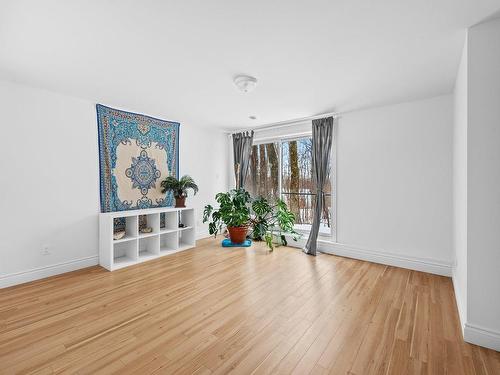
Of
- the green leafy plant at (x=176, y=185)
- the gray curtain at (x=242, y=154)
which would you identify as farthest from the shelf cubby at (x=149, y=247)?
the gray curtain at (x=242, y=154)

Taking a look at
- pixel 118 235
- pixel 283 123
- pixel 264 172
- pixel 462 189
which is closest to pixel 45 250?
pixel 118 235

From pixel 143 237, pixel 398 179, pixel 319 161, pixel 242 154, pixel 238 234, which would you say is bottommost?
pixel 238 234

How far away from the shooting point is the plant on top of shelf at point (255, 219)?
4348 millimetres

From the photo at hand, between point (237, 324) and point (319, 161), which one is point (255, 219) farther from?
point (237, 324)

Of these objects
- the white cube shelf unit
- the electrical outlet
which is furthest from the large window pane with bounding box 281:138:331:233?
the electrical outlet

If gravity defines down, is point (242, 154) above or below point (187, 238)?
above

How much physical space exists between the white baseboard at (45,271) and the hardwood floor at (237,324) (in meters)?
0.12

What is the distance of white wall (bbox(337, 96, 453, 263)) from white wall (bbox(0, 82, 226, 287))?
3824 mm

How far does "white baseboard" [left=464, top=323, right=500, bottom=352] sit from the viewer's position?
1.70 meters

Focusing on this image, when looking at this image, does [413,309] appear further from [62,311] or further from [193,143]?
[193,143]

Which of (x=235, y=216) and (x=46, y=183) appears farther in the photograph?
(x=235, y=216)

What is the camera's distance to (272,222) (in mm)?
4652

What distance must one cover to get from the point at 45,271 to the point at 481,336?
4.44 meters

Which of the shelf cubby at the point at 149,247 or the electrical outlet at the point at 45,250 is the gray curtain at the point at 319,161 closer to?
the shelf cubby at the point at 149,247
